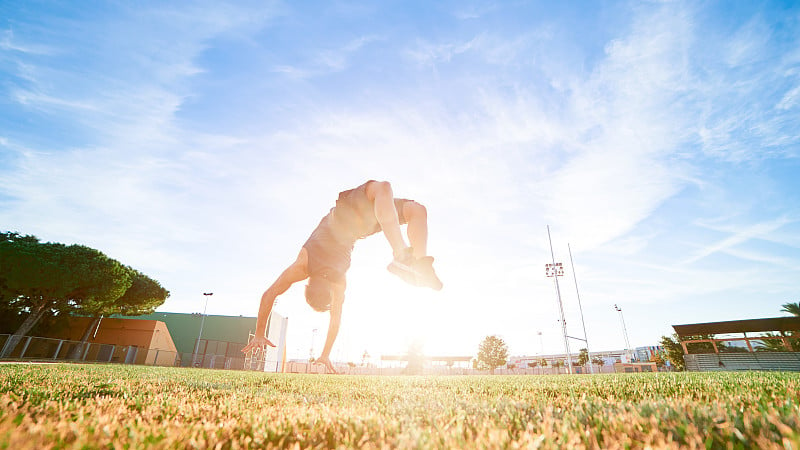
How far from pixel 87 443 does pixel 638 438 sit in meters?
1.42

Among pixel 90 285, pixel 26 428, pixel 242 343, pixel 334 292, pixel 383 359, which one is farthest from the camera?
pixel 383 359

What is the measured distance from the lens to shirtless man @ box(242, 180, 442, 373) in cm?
301

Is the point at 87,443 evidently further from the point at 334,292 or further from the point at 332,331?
the point at 332,331

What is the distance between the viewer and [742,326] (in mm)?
22469

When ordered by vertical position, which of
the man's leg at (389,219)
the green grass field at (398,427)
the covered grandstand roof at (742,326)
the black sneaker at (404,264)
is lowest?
the green grass field at (398,427)

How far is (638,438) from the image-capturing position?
89 cm

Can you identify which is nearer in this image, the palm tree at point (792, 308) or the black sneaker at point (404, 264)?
the black sneaker at point (404, 264)

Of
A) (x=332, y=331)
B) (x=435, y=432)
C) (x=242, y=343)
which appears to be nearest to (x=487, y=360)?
(x=242, y=343)

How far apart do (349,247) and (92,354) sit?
121ft

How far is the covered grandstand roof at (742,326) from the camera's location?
21.3 metres

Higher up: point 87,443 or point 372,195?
point 372,195

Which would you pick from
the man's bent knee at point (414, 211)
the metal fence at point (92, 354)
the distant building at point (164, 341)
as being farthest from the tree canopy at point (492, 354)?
the man's bent knee at point (414, 211)

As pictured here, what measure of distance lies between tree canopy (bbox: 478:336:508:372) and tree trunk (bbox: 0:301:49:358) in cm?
5961

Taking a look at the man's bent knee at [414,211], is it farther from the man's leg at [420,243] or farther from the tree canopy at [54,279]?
the tree canopy at [54,279]
